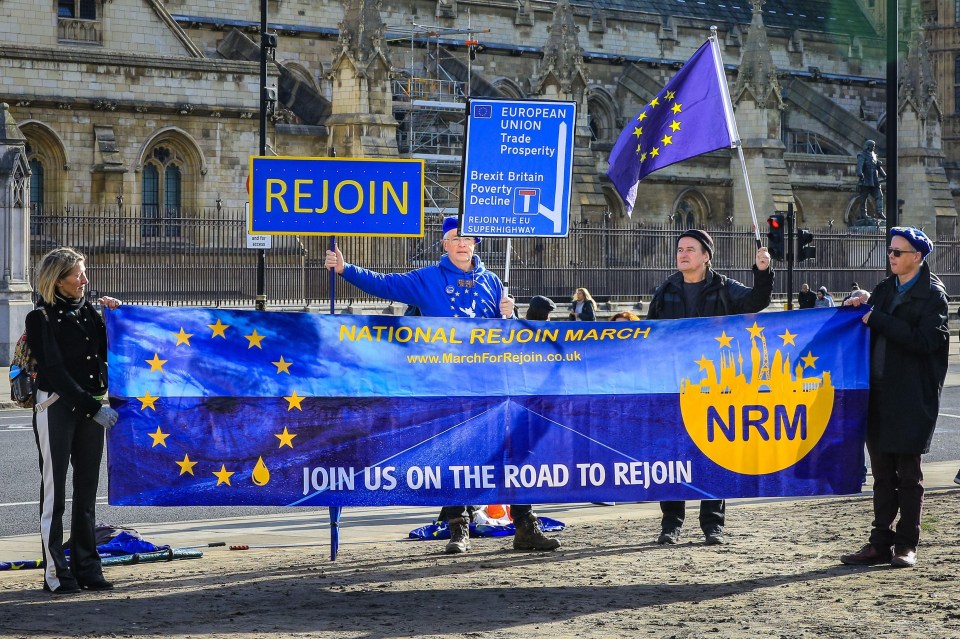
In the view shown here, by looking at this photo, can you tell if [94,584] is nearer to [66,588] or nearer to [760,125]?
[66,588]

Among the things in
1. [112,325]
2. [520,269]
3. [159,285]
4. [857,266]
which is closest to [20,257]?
[159,285]

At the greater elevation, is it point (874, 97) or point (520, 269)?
point (874, 97)

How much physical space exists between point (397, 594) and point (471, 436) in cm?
106

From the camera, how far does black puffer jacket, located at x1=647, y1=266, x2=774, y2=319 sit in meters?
8.84

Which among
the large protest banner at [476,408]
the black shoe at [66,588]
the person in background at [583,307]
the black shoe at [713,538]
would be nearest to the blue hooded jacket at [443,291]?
the large protest banner at [476,408]

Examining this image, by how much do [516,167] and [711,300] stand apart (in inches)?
66.7

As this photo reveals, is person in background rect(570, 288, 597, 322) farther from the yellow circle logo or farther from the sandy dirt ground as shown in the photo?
the yellow circle logo

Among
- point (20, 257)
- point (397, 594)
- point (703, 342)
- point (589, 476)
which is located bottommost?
point (397, 594)

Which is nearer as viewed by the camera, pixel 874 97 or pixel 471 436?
pixel 471 436

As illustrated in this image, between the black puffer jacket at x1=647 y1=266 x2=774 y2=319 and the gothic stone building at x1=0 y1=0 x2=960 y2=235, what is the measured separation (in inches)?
980

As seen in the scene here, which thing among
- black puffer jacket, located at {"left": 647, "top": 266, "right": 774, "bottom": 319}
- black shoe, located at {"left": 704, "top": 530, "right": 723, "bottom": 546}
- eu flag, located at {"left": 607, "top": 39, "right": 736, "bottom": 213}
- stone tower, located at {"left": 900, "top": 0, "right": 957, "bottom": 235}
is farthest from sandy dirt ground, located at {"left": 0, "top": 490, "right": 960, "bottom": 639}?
stone tower, located at {"left": 900, "top": 0, "right": 957, "bottom": 235}

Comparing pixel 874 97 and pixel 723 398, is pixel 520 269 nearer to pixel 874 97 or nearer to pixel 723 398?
pixel 723 398

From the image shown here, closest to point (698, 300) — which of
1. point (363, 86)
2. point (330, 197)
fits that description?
point (330, 197)

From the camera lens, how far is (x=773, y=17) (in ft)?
197
